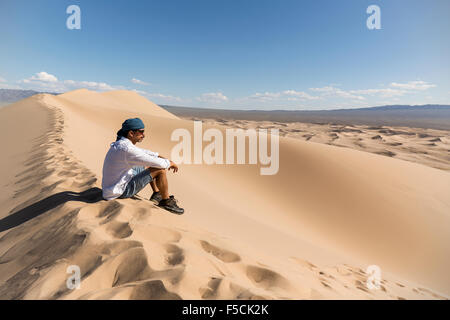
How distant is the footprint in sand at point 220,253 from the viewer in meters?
2.09

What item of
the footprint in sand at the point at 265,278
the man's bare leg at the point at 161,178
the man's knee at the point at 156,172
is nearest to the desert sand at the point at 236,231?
the footprint in sand at the point at 265,278

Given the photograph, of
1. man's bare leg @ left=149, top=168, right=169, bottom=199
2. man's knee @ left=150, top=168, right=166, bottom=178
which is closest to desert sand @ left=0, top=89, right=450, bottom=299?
man's bare leg @ left=149, top=168, right=169, bottom=199

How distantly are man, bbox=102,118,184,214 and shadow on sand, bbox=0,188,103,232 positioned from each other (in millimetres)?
299

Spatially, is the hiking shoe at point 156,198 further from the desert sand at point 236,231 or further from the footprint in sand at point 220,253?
the footprint in sand at point 220,253

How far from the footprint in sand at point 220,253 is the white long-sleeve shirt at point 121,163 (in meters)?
0.97

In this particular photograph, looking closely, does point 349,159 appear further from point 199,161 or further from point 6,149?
point 6,149

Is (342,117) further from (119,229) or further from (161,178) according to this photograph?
(119,229)

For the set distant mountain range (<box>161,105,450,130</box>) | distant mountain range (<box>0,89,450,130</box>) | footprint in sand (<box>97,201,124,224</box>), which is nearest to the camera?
footprint in sand (<box>97,201,124,224</box>)

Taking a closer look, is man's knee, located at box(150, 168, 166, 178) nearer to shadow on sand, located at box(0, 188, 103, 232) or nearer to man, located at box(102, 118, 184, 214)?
man, located at box(102, 118, 184, 214)

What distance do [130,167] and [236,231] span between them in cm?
181

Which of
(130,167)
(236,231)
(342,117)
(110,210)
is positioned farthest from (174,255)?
(342,117)

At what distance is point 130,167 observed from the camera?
2713mm

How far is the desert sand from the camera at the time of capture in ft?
5.50
